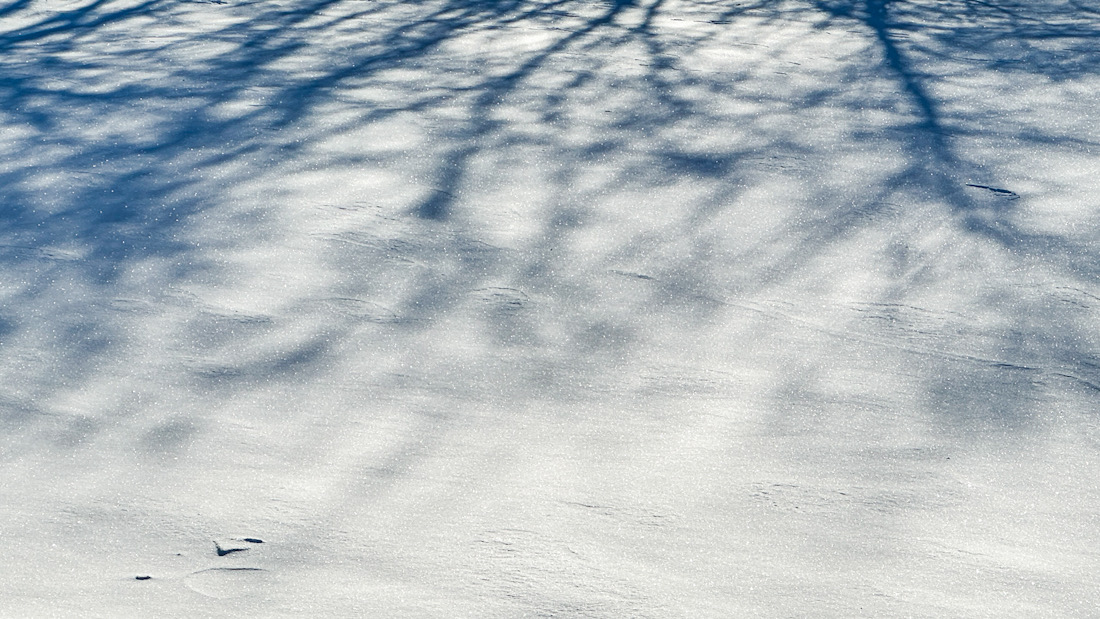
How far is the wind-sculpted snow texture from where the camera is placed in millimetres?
1795

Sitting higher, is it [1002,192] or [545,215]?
[545,215]

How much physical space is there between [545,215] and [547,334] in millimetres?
603

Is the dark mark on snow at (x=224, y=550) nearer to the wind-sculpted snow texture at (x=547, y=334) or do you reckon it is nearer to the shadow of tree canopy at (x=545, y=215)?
the wind-sculpted snow texture at (x=547, y=334)

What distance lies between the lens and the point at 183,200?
299cm

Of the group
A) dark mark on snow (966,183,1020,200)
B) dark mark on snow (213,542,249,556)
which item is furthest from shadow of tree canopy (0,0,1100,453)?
dark mark on snow (213,542,249,556)

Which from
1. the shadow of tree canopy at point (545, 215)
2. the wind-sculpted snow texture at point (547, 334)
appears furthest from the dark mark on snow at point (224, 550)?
the shadow of tree canopy at point (545, 215)

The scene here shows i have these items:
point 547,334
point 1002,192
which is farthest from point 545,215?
point 1002,192

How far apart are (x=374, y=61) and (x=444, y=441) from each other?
7.74ft

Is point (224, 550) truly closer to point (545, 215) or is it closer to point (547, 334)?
point (547, 334)

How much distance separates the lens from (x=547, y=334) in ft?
7.95

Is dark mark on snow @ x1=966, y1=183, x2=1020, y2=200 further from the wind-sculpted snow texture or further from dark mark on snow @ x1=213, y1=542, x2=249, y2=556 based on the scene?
dark mark on snow @ x1=213, y1=542, x2=249, y2=556

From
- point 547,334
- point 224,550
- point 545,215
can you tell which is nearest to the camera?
point 224,550

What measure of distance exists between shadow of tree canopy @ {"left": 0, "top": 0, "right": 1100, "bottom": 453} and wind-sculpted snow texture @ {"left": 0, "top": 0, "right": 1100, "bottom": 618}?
1 centimetres

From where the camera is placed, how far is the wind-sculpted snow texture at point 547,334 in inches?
70.7
